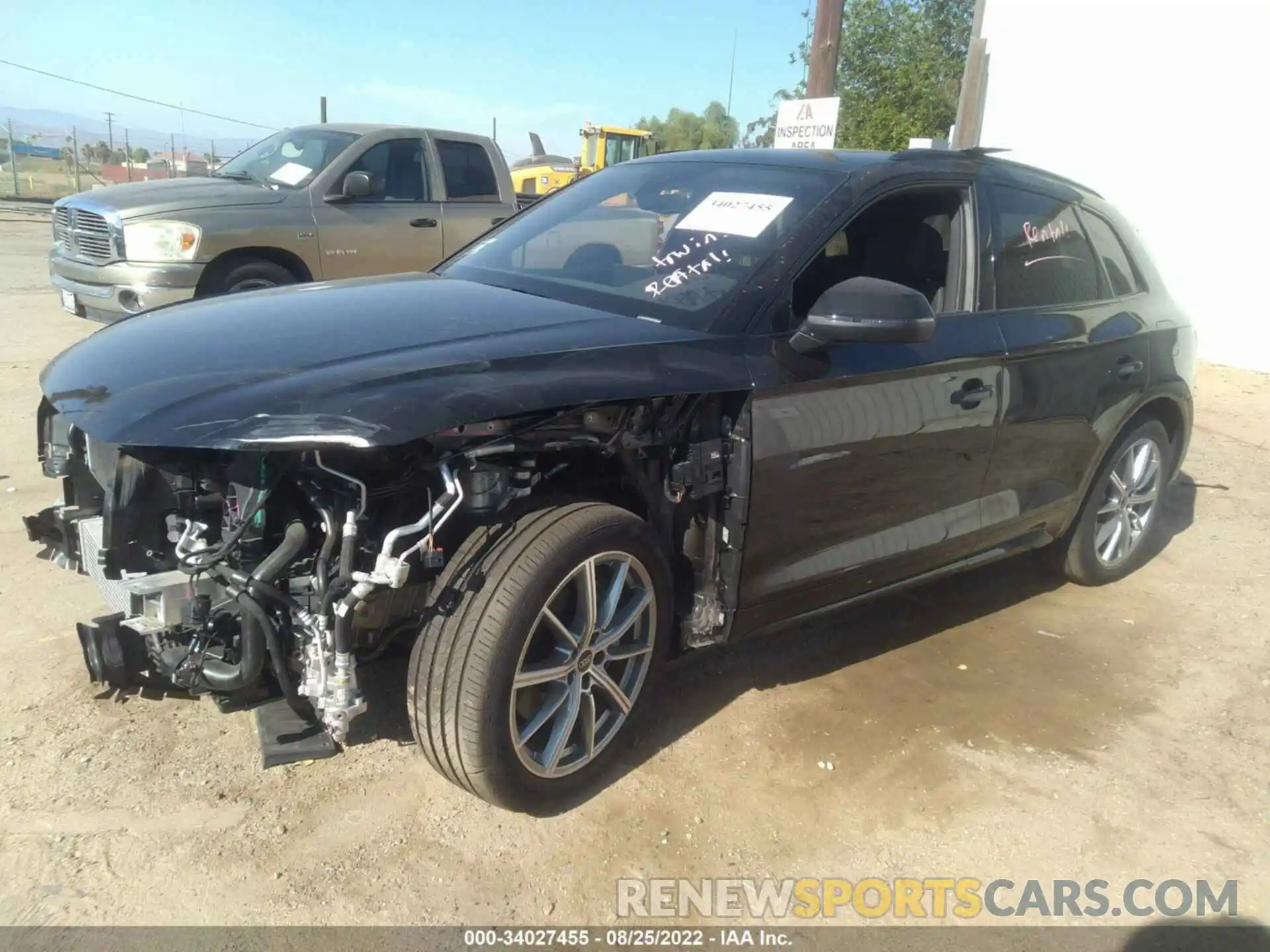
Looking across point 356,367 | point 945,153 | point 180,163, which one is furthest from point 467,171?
point 180,163

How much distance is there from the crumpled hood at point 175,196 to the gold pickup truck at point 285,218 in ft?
0.04

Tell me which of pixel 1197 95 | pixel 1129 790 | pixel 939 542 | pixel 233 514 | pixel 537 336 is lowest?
pixel 1129 790

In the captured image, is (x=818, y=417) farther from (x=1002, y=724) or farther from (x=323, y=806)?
(x=323, y=806)

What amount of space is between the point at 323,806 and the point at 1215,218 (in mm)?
11452

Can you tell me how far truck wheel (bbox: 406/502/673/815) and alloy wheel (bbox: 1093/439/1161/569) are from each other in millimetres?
2641

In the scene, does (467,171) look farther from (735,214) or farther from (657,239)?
(735,214)

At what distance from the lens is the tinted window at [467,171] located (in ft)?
28.5

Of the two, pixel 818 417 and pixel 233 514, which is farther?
pixel 818 417

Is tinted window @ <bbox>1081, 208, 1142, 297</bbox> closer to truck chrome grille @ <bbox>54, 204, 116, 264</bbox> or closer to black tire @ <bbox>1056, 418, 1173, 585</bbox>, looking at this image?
black tire @ <bbox>1056, 418, 1173, 585</bbox>

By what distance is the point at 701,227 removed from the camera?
11.1ft

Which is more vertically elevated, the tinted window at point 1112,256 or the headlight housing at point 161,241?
the tinted window at point 1112,256

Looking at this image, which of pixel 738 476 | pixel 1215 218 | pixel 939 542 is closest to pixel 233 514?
pixel 738 476

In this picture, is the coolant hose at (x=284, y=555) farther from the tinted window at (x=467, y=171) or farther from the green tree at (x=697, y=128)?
the green tree at (x=697, y=128)

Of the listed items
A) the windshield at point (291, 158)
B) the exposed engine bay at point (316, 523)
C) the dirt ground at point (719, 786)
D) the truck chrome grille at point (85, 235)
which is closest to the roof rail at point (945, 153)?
the exposed engine bay at point (316, 523)
